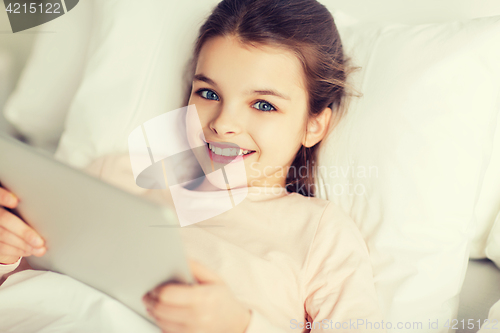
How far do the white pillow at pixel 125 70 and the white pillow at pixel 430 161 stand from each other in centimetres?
55

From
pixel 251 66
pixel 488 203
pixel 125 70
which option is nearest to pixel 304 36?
pixel 251 66

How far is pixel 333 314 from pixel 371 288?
4.2 inches

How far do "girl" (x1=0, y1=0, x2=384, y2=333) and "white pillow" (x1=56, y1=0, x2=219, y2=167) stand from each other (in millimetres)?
81

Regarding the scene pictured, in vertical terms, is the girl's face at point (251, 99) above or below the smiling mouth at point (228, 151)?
above

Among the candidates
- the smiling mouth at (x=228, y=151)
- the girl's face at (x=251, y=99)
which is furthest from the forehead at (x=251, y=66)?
the smiling mouth at (x=228, y=151)

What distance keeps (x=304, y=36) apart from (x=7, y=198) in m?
0.66

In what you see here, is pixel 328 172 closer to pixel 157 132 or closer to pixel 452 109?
pixel 452 109

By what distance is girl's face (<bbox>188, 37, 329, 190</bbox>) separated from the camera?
0.71 metres

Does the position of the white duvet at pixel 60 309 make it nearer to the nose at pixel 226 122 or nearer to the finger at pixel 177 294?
the finger at pixel 177 294

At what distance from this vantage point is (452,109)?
0.67 meters

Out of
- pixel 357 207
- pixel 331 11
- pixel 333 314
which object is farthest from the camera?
pixel 331 11

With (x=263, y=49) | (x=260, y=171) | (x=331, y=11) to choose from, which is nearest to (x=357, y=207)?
(x=260, y=171)

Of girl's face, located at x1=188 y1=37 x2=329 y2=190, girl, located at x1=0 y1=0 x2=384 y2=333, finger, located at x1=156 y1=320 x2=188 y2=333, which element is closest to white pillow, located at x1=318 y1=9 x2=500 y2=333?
girl, located at x1=0 y1=0 x2=384 y2=333

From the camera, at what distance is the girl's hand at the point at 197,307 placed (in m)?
0.45
